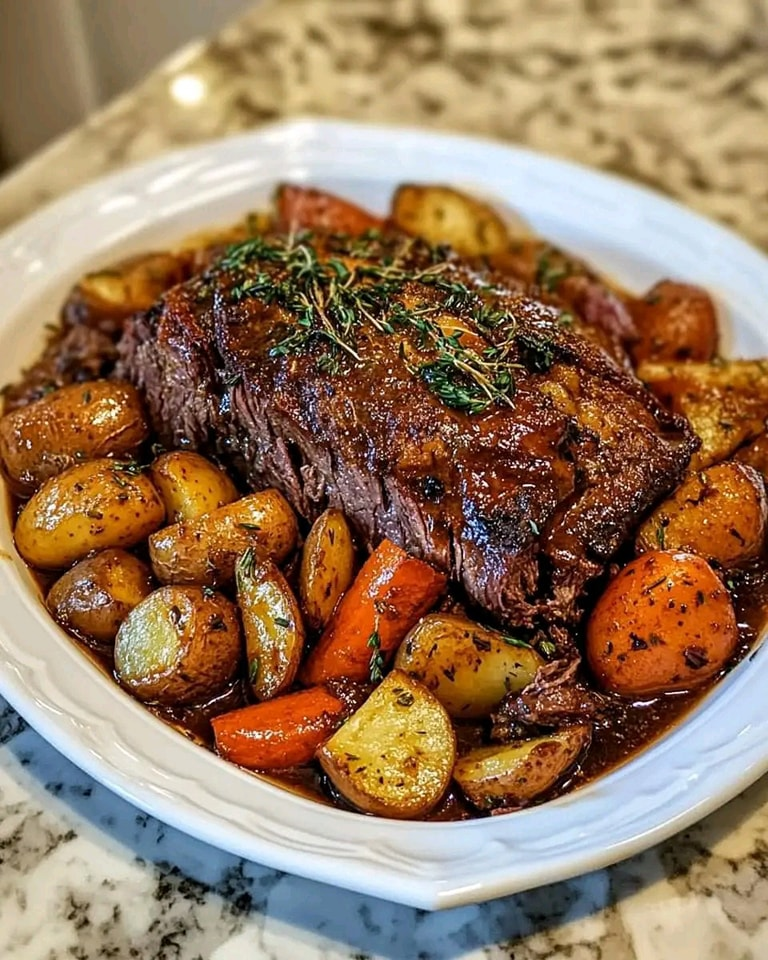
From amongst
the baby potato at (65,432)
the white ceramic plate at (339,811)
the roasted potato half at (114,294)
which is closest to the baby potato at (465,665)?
the white ceramic plate at (339,811)

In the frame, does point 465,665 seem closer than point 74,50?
Yes

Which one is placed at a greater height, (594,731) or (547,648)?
(547,648)

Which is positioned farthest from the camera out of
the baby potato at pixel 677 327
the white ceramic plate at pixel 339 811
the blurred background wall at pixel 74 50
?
the blurred background wall at pixel 74 50

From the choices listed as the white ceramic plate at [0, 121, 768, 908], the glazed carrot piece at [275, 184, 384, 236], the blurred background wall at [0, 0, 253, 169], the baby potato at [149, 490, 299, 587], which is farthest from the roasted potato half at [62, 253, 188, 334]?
the blurred background wall at [0, 0, 253, 169]

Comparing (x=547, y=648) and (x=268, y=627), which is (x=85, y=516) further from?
(x=547, y=648)

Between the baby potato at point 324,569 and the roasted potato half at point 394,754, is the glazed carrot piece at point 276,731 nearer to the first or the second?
the roasted potato half at point 394,754

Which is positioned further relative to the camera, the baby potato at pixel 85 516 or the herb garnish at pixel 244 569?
the baby potato at pixel 85 516

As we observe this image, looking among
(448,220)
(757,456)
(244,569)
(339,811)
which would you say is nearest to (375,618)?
(244,569)

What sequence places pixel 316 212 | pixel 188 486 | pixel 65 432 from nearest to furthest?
1. pixel 188 486
2. pixel 65 432
3. pixel 316 212
